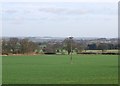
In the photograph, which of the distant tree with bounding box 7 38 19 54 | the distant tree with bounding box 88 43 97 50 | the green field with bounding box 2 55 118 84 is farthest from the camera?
the distant tree with bounding box 88 43 97 50

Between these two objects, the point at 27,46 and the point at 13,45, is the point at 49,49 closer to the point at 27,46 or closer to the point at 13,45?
→ the point at 27,46

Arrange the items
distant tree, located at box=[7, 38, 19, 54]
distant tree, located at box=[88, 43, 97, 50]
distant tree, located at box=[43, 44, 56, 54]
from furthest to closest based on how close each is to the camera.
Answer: distant tree, located at box=[88, 43, 97, 50]
distant tree, located at box=[43, 44, 56, 54]
distant tree, located at box=[7, 38, 19, 54]

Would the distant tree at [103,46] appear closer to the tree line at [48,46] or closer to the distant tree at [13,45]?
the tree line at [48,46]

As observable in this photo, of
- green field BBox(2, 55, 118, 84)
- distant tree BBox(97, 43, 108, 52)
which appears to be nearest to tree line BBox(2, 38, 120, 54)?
distant tree BBox(97, 43, 108, 52)

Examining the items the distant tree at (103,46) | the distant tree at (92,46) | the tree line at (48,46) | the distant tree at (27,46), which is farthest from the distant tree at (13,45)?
the distant tree at (103,46)

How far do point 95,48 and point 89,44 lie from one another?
104 inches

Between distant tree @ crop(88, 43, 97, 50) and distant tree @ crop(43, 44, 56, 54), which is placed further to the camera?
distant tree @ crop(88, 43, 97, 50)

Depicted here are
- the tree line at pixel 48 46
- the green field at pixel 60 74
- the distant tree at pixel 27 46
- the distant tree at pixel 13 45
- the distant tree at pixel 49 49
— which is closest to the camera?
the green field at pixel 60 74

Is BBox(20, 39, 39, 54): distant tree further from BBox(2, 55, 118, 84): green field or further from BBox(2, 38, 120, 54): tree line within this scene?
BBox(2, 55, 118, 84): green field

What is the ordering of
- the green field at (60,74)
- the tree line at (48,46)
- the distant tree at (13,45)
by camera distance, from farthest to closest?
1. the tree line at (48,46)
2. the distant tree at (13,45)
3. the green field at (60,74)

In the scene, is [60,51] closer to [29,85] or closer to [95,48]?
[95,48]

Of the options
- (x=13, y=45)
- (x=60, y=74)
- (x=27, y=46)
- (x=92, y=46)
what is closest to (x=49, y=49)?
(x=27, y=46)

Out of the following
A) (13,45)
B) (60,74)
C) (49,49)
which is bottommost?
(60,74)

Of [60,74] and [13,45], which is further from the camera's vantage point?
[13,45]
